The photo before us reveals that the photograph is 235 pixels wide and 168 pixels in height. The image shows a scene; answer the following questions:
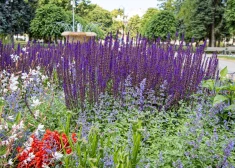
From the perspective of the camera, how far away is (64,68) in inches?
139

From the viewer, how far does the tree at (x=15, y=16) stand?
25.6 meters

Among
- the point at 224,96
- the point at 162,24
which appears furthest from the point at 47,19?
the point at 224,96

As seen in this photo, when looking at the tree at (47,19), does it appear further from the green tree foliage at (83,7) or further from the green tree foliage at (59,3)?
the green tree foliage at (83,7)

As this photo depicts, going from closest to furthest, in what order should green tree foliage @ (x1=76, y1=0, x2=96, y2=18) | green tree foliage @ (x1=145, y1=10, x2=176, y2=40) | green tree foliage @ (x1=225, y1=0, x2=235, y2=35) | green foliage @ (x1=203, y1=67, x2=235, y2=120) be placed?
green foliage @ (x1=203, y1=67, x2=235, y2=120) → green tree foliage @ (x1=225, y1=0, x2=235, y2=35) → green tree foliage @ (x1=145, y1=10, x2=176, y2=40) → green tree foliage @ (x1=76, y1=0, x2=96, y2=18)

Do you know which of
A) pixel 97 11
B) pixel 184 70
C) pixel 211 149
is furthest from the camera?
pixel 97 11

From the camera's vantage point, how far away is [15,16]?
27.7 meters

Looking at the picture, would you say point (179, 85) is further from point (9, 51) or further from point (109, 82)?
point (9, 51)

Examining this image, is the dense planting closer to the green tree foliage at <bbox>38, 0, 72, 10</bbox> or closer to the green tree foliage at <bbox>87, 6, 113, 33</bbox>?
the green tree foliage at <bbox>38, 0, 72, 10</bbox>

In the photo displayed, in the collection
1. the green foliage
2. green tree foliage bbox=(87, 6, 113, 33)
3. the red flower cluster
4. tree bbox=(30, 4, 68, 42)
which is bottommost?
the red flower cluster

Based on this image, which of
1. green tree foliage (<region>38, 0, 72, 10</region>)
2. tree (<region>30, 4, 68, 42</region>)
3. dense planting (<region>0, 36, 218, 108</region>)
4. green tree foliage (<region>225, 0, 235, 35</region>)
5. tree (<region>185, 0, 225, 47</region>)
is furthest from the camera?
green tree foliage (<region>38, 0, 72, 10</region>)

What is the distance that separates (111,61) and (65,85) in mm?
630

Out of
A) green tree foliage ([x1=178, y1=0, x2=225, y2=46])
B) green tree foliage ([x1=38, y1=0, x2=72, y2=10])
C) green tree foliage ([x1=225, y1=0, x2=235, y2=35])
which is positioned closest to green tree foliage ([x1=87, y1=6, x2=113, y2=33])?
green tree foliage ([x1=38, y1=0, x2=72, y2=10])

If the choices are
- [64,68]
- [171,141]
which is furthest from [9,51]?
[171,141]

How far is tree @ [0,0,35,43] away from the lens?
25.6 m
